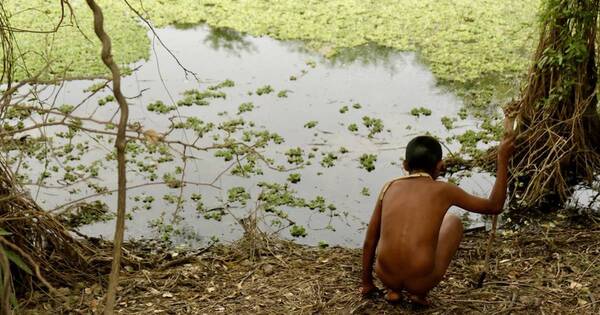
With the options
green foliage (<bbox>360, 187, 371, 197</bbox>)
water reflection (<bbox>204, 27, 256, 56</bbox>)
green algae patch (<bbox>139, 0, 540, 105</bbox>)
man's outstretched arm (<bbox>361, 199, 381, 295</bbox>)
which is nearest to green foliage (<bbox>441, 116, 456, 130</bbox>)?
green algae patch (<bbox>139, 0, 540, 105</bbox>)

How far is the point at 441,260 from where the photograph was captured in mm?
2941

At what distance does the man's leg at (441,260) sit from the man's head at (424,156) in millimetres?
284

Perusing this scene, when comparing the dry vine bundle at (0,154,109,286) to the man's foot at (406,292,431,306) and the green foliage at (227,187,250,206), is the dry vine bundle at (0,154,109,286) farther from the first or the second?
the man's foot at (406,292,431,306)

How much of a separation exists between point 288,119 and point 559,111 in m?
2.23

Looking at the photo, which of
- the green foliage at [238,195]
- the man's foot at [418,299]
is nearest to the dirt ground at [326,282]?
the man's foot at [418,299]

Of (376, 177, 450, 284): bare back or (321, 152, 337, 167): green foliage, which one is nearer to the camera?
(376, 177, 450, 284): bare back

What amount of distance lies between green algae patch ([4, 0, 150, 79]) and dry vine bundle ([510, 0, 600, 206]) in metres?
3.85

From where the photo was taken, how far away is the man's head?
2.86m

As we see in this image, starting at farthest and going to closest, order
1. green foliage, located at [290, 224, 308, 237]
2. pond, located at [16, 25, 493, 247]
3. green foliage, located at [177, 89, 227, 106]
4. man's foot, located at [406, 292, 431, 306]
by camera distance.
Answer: green foliage, located at [177, 89, 227, 106]
pond, located at [16, 25, 493, 247]
green foliage, located at [290, 224, 308, 237]
man's foot, located at [406, 292, 431, 306]

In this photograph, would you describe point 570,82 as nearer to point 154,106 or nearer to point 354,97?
point 354,97

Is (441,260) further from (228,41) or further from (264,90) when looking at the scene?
(228,41)

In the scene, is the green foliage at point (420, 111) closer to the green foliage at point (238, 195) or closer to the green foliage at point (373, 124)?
the green foliage at point (373, 124)

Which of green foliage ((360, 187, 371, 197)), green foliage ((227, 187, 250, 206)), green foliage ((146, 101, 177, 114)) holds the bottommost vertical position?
green foliage ((360, 187, 371, 197))

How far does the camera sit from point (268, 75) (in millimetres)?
6492
